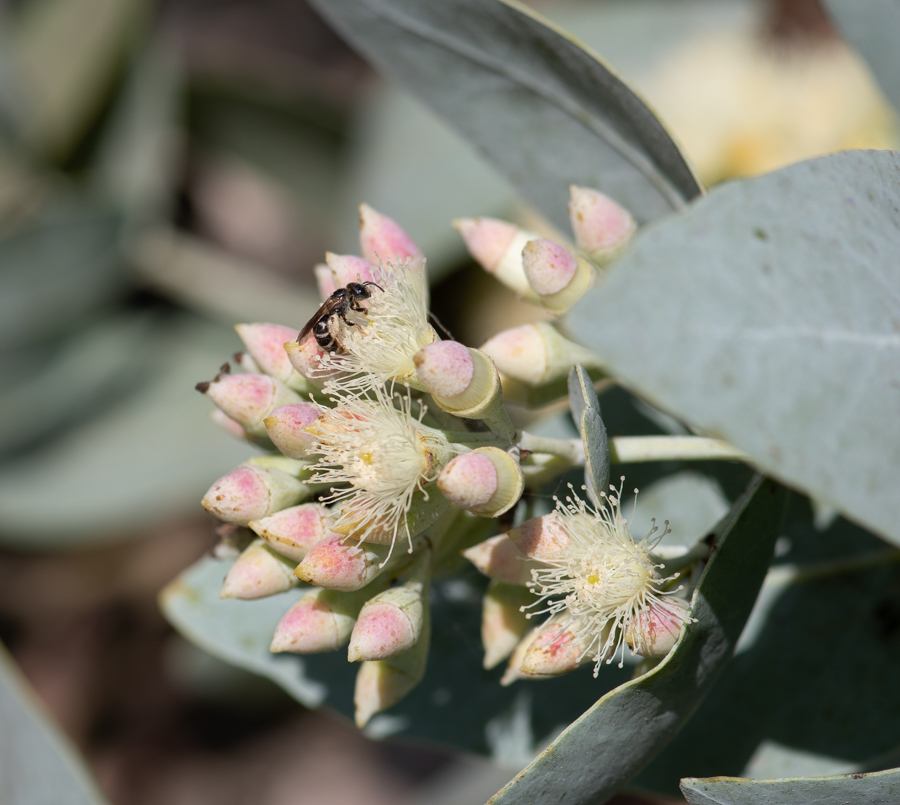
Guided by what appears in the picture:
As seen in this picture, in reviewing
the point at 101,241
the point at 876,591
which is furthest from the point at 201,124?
the point at 876,591

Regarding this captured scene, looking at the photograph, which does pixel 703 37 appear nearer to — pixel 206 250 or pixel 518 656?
pixel 206 250

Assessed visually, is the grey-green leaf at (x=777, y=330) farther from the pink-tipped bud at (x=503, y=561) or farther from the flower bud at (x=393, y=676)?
the flower bud at (x=393, y=676)

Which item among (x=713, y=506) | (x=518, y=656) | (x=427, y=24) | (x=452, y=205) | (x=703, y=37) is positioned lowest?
(x=518, y=656)

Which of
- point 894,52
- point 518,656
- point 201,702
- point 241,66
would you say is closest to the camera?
point 518,656

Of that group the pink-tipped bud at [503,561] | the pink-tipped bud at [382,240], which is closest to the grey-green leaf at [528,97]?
the pink-tipped bud at [382,240]

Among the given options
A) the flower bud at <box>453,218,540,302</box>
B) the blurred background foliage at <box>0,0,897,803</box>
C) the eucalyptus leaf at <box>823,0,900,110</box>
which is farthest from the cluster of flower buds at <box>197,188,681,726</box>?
the blurred background foliage at <box>0,0,897,803</box>

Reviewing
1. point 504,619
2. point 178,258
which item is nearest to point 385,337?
point 504,619

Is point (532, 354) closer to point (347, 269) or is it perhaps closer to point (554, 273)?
point (554, 273)
